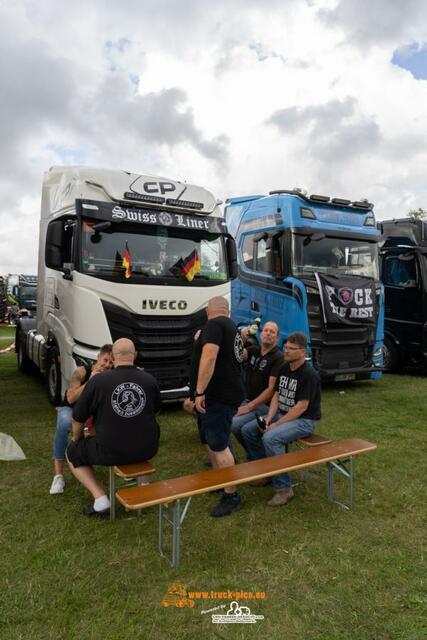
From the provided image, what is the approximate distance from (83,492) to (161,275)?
3025mm

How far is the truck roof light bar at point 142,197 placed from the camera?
6105mm

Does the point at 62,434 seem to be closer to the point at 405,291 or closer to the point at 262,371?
the point at 262,371

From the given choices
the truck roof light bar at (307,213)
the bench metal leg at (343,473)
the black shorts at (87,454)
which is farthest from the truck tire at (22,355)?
the bench metal leg at (343,473)

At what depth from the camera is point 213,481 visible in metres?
3.30

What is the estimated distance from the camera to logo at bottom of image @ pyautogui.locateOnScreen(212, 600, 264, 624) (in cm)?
258

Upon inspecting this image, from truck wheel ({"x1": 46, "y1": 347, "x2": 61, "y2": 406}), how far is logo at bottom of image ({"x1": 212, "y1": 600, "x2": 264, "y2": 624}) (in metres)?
4.68

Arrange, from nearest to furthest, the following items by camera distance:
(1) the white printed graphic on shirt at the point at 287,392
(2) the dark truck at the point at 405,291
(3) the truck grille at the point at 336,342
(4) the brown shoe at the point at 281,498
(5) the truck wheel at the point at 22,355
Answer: (4) the brown shoe at the point at 281,498, (1) the white printed graphic on shirt at the point at 287,392, (3) the truck grille at the point at 336,342, (5) the truck wheel at the point at 22,355, (2) the dark truck at the point at 405,291

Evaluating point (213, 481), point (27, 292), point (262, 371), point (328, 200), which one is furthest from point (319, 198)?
point (27, 292)

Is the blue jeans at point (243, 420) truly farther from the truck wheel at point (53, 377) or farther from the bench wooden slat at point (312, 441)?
the truck wheel at point (53, 377)

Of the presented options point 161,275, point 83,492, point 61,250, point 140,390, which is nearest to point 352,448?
point 140,390

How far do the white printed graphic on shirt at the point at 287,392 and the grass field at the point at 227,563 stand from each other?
76 cm

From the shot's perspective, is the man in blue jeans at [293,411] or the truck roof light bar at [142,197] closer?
the man in blue jeans at [293,411]

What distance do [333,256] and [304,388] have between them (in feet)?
16.0

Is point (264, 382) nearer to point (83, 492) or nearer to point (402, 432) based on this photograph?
point (83, 492)
